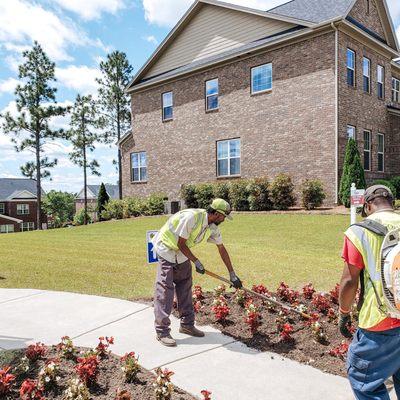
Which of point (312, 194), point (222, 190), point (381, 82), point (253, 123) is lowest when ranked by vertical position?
point (312, 194)

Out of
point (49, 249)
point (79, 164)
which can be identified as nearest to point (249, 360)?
point (49, 249)

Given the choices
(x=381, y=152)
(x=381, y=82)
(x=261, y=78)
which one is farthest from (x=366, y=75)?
(x=261, y=78)

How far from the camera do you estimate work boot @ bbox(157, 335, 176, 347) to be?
4348 mm

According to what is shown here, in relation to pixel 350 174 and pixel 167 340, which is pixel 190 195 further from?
pixel 167 340

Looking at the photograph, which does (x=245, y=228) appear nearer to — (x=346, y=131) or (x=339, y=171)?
(x=339, y=171)

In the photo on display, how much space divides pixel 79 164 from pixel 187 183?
68.0 feet

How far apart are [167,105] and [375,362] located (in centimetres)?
2388

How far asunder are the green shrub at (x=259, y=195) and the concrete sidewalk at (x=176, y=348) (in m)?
12.5

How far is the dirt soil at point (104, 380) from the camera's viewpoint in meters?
3.26

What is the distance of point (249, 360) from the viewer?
13.2 feet

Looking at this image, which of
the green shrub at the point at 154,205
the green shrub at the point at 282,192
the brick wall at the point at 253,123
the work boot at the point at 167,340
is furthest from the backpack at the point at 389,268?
the green shrub at the point at 154,205

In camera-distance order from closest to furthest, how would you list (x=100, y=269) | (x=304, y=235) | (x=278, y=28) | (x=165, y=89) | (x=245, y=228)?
(x=100, y=269) < (x=304, y=235) < (x=245, y=228) < (x=278, y=28) < (x=165, y=89)

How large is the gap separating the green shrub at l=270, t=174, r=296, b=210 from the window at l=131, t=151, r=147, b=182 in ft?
37.0

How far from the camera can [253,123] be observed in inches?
787
